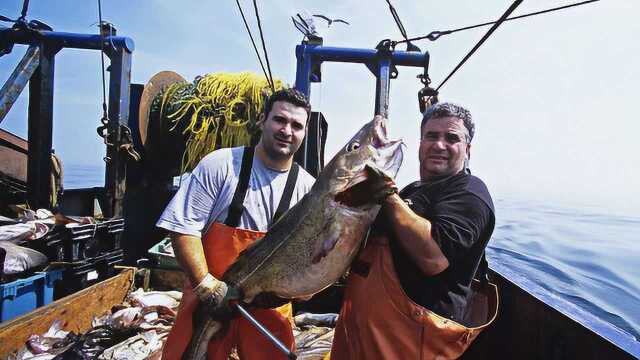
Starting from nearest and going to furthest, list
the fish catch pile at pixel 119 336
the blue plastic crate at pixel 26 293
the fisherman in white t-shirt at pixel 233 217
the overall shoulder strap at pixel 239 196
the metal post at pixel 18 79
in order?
the fisherman in white t-shirt at pixel 233 217
the overall shoulder strap at pixel 239 196
the fish catch pile at pixel 119 336
the blue plastic crate at pixel 26 293
the metal post at pixel 18 79

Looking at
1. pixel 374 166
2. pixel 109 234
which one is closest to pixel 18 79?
pixel 109 234

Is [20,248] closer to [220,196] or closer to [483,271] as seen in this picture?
[220,196]

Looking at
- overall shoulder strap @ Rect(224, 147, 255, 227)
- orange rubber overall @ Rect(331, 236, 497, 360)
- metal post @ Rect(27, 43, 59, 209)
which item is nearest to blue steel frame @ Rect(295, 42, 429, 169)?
overall shoulder strap @ Rect(224, 147, 255, 227)

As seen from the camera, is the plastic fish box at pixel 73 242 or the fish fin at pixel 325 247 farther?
the plastic fish box at pixel 73 242

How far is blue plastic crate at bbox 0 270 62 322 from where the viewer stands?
10.7 ft

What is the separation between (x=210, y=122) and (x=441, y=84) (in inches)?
132

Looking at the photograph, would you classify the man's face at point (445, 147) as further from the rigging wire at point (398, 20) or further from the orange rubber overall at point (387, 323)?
the rigging wire at point (398, 20)

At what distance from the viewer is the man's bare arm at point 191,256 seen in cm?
221

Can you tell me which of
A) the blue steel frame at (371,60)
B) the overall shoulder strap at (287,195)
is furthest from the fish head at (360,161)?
the blue steel frame at (371,60)

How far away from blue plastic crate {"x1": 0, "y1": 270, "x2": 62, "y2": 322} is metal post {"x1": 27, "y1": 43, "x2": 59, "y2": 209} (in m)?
2.11

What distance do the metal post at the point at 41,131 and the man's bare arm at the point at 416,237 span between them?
5.45 m

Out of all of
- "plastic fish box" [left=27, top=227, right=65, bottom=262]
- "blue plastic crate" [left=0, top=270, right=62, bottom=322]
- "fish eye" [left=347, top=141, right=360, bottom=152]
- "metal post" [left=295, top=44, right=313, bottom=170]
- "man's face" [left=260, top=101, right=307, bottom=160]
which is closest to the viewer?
"fish eye" [left=347, top=141, right=360, bottom=152]

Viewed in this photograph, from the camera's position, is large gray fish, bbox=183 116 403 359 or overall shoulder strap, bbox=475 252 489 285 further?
overall shoulder strap, bbox=475 252 489 285

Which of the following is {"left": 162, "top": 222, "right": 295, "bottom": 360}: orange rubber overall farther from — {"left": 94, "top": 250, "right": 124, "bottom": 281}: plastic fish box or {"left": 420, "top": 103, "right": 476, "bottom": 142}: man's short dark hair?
{"left": 94, "top": 250, "right": 124, "bottom": 281}: plastic fish box
